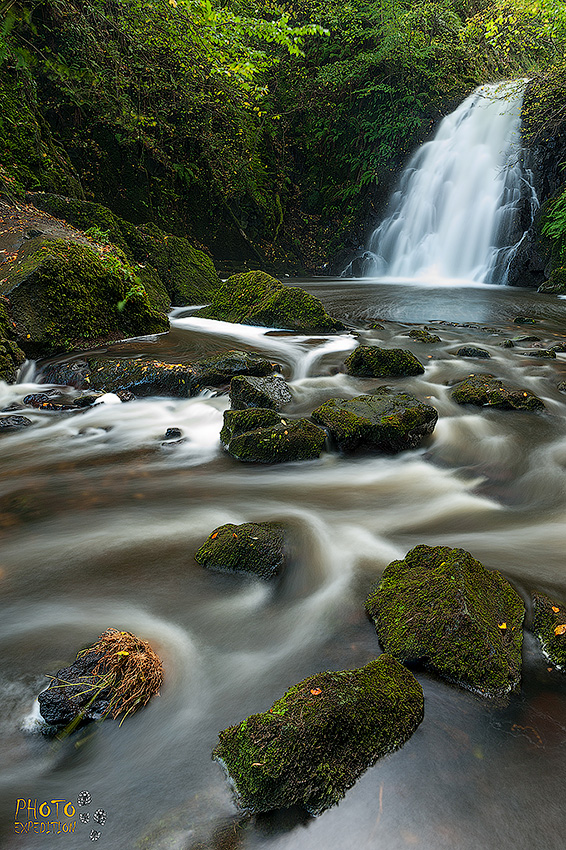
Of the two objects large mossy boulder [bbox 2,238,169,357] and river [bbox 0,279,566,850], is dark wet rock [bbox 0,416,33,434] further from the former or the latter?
large mossy boulder [bbox 2,238,169,357]

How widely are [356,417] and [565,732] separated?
3.20 m

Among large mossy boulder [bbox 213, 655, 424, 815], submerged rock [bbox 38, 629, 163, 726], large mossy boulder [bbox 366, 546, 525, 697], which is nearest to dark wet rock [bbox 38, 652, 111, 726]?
submerged rock [bbox 38, 629, 163, 726]

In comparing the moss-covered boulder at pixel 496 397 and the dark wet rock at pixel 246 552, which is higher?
the moss-covered boulder at pixel 496 397

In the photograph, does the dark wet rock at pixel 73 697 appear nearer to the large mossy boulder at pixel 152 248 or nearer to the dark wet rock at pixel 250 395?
the dark wet rock at pixel 250 395

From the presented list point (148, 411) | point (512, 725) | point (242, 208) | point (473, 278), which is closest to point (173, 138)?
point (242, 208)

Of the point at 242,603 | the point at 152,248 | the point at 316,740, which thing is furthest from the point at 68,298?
the point at 316,740

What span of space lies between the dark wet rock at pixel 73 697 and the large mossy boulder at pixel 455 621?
4.17 ft

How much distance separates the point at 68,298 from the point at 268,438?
4.36 m

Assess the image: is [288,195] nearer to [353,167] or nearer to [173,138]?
[353,167]

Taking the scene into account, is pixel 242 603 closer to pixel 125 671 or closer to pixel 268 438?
pixel 125 671

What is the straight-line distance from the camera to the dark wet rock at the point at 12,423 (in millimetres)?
5125

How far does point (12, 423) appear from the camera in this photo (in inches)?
203

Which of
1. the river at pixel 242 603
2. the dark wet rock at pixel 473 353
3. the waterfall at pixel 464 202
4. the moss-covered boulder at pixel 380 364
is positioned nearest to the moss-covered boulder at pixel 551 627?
the river at pixel 242 603

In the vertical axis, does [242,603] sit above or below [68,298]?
below
